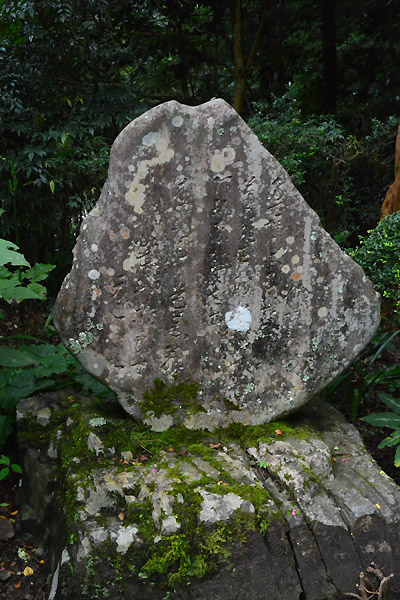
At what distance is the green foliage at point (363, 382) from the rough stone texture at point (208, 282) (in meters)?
0.72

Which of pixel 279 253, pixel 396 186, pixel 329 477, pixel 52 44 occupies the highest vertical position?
pixel 52 44

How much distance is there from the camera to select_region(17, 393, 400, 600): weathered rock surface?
6.24 feet

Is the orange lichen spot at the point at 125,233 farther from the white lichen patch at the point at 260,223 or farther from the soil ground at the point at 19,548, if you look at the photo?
the soil ground at the point at 19,548

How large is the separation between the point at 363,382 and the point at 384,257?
32.8 inches

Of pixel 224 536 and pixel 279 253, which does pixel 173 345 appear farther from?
pixel 224 536

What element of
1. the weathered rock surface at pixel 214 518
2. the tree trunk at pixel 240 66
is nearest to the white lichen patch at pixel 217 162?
the weathered rock surface at pixel 214 518

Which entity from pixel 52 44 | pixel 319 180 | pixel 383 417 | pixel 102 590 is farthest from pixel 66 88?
pixel 102 590

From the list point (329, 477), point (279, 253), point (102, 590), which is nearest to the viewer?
point (102, 590)

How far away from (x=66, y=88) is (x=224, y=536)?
4131 millimetres

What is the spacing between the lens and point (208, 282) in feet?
7.99

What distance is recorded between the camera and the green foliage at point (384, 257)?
3.35 m

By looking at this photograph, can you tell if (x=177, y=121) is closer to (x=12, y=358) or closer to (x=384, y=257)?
(x=12, y=358)

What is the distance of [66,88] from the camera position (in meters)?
4.73

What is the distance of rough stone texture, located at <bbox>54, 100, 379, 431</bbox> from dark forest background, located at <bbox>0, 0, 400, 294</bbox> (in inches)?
52.8
